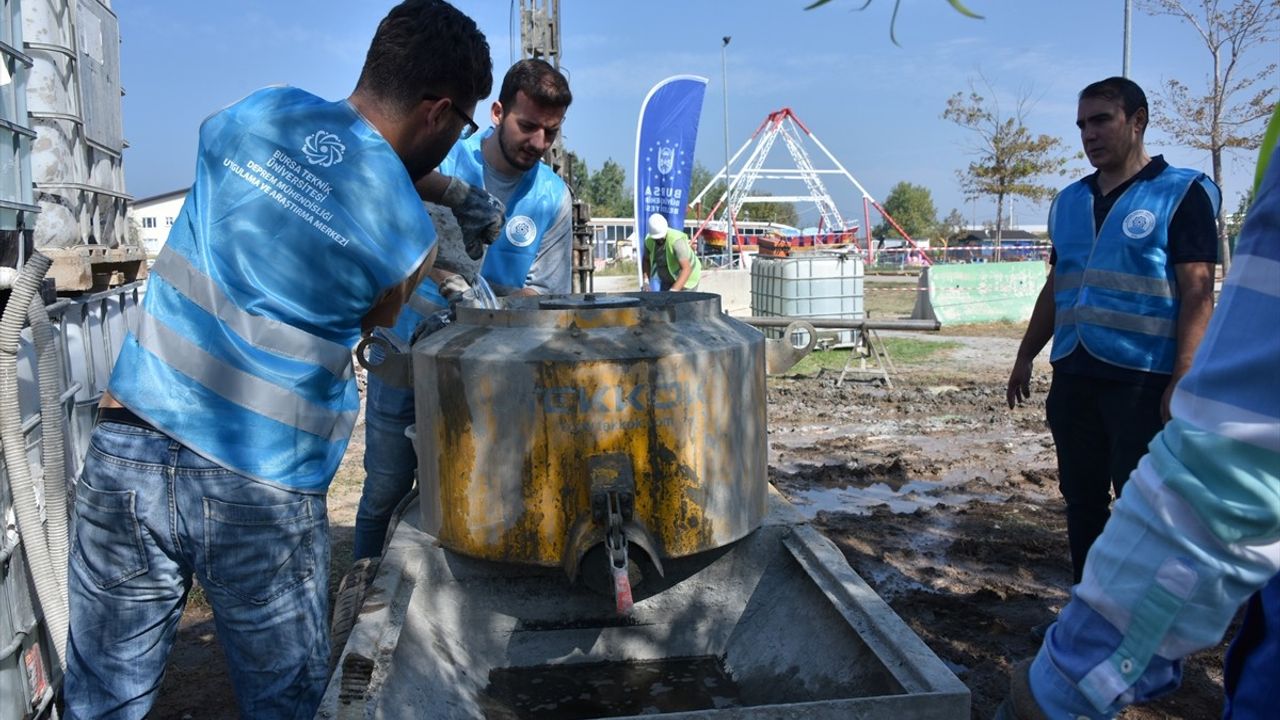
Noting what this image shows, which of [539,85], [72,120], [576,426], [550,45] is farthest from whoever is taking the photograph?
[550,45]

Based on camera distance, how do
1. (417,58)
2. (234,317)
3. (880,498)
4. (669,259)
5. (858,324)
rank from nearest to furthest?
(234,317), (417,58), (880,498), (858,324), (669,259)

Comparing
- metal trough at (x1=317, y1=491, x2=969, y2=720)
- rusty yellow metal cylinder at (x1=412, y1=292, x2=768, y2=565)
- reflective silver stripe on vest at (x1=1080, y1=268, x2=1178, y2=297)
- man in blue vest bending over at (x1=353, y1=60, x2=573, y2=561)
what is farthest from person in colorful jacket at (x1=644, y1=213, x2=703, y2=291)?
rusty yellow metal cylinder at (x1=412, y1=292, x2=768, y2=565)

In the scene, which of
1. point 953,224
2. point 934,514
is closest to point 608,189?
point 953,224

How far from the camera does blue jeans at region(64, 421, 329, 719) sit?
6.20ft

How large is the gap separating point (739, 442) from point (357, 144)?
1.11m

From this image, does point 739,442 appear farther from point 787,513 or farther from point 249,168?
point 249,168

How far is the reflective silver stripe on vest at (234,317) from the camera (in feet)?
6.15

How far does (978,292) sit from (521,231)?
43.0 ft

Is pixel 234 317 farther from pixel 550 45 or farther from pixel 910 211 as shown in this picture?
pixel 910 211

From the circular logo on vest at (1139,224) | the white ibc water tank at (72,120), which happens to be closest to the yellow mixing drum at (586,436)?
the circular logo on vest at (1139,224)

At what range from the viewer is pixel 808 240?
40688 millimetres

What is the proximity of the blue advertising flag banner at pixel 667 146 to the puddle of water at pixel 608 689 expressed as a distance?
10464 millimetres

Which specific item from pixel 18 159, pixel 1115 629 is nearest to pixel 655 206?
pixel 18 159

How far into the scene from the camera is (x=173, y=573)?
6.46 ft
